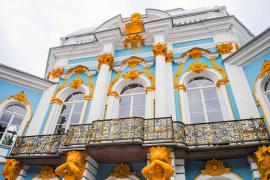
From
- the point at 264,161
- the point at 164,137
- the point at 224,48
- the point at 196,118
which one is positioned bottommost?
the point at 264,161

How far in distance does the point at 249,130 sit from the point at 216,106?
212 cm

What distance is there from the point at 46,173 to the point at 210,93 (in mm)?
7071

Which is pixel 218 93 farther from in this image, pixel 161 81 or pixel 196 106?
pixel 161 81

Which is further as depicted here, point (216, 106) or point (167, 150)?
point (216, 106)

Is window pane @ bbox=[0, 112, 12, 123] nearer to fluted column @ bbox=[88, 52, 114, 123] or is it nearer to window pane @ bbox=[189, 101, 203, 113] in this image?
fluted column @ bbox=[88, 52, 114, 123]

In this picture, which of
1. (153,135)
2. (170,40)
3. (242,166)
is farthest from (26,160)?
(170,40)

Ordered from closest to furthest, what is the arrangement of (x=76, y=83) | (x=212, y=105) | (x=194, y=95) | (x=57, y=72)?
(x=212, y=105) → (x=194, y=95) → (x=76, y=83) → (x=57, y=72)

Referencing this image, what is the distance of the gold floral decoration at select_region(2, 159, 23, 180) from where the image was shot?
8617 millimetres

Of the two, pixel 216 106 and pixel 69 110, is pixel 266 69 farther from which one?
pixel 69 110

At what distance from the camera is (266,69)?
8461 millimetres

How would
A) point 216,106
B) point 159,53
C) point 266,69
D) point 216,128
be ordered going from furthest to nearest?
point 159,53, point 216,106, point 266,69, point 216,128

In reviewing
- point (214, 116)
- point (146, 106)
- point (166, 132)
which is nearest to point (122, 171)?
point (166, 132)

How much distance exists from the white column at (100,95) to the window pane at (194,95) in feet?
11.9

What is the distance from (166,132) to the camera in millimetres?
7367
